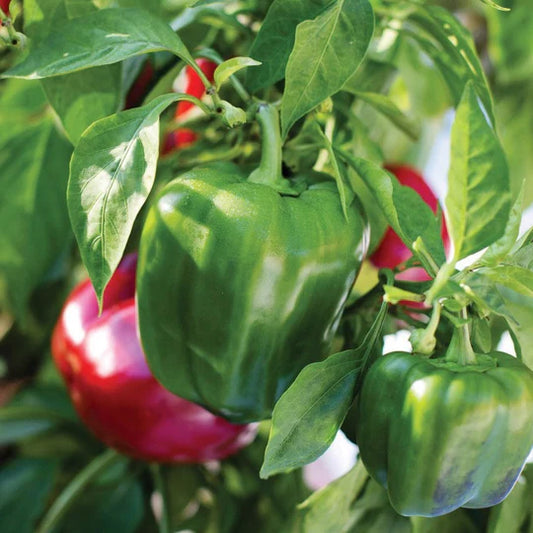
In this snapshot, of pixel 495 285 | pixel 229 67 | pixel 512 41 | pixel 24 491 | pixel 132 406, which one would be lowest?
pixel 24 491

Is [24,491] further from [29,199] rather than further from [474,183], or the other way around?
[474,183]

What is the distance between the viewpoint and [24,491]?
877 mm

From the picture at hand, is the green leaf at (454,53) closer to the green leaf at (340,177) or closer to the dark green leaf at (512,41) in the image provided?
the green leaf at (340,177)

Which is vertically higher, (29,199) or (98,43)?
(98,43)

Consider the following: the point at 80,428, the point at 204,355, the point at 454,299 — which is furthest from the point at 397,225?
the point at 80,428

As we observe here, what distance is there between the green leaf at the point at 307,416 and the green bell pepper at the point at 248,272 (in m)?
0.05

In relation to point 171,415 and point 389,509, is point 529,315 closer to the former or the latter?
point 389,509

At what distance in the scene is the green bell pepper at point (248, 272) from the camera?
17.8 inches

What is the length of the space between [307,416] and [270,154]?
164 mm

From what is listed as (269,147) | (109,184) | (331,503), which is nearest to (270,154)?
(269,147)

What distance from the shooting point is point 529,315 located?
21.9 inches

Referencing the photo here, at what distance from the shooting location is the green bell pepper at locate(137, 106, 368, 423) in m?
0.45

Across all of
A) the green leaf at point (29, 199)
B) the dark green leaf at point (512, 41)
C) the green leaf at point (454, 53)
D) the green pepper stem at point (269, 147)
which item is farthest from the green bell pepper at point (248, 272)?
the dark green leaf at point (512, 41)

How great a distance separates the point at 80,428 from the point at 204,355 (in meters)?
0.48
